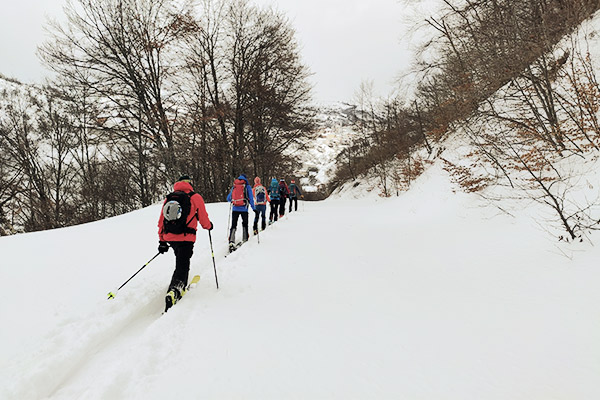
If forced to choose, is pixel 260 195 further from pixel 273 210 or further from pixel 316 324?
pixel 316 324

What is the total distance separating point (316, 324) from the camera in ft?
9.78

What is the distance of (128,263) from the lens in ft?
16.8

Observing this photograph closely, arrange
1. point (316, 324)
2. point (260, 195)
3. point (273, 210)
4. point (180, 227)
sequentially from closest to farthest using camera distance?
point (316, 324), point (180, 227), point (260, 195), point (273, 210)

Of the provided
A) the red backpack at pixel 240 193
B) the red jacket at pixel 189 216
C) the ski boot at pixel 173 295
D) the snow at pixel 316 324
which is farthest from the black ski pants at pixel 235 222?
the ski boot at pixel 173 295

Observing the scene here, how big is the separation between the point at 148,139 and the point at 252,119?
257 inches

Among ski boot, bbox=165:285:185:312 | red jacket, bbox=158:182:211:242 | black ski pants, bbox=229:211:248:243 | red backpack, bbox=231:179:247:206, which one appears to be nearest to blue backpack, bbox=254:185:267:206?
black ski pants, bbox=229:211:248:243

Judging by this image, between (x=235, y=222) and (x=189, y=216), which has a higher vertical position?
(x=189, y=216)

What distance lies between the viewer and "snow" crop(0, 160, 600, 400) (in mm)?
2039

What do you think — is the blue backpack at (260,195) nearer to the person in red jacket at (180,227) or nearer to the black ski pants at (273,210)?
the black ski pants at (273,210)

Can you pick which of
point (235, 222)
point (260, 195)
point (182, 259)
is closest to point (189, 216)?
point (182, 259)

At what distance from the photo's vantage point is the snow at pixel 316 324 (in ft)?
6.69

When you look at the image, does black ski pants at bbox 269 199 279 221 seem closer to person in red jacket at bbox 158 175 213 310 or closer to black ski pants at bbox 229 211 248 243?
black ski pants at bbox 229 211 248 243

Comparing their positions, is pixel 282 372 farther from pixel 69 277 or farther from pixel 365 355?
pixel 69 277

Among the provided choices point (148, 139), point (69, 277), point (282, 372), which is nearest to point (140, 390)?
point (282, 372)
